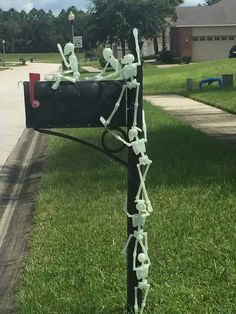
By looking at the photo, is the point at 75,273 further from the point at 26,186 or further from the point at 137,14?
the point at 137,14

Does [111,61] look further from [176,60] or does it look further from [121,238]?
[176,60]

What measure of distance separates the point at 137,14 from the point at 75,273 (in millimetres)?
56291

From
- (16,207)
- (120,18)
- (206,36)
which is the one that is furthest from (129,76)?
(206,36)

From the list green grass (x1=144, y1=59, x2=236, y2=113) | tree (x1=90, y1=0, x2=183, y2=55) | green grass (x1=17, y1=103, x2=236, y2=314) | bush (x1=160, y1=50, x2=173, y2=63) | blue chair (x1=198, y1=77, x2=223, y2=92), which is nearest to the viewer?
green grass (x1=17, y1=103, x2=236, y2=314)

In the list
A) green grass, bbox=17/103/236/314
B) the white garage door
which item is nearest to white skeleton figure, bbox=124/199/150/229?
green grass, bbox=17/103/236/314

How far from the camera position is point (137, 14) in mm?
58594

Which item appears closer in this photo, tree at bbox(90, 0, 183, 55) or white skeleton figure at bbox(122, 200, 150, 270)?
white skeleton figure at bbox(122, 200, 150, 270)

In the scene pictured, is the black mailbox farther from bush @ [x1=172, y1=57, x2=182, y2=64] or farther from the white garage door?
the white garage door

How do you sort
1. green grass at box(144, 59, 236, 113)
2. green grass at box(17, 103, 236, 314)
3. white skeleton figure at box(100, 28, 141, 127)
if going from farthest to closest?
green grass at box(144, 59, 236, 113) → green grass at box(17, 103, 236, 314) → white skeleton figure at box(100, 28, 141, 127)

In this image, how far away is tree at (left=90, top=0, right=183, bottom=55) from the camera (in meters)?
55.3

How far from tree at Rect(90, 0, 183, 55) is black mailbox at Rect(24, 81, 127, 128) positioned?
4979 centimetres

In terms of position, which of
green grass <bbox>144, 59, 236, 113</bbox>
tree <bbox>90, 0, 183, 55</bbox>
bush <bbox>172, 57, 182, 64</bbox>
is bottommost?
green grass <bbox>144, 59, 236, 113</bbox>

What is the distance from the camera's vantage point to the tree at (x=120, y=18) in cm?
5534

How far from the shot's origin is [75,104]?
3.25 m
